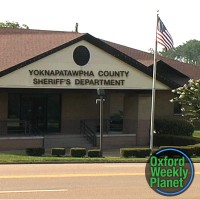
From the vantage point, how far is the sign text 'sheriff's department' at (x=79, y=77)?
27.0 metres

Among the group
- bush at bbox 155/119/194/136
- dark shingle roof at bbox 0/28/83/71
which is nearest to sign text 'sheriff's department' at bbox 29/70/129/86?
dark shingle roof at bbox 0/28/83/71

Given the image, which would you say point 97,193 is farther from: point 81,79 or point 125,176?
point 81,79

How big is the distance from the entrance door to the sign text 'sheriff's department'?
3.57 metres

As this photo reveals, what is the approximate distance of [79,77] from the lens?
91.4ft

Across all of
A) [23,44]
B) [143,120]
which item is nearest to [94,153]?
[143,120]

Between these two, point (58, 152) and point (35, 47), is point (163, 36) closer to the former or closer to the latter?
point (58, 152)

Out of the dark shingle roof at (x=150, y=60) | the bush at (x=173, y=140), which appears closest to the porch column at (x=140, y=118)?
the bush at (x=173, y=140)

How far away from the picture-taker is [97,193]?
11.4m

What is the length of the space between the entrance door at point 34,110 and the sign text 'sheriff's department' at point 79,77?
3568 mm

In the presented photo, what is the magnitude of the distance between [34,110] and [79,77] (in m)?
4.49

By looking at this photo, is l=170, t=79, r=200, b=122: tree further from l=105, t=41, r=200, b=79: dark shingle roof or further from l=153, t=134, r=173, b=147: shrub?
l=105, t=41, r=200, b=79: dark shingle roof

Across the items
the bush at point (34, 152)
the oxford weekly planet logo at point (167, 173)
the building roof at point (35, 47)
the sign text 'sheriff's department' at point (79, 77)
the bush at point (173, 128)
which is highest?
the building roof at point (35, 47)

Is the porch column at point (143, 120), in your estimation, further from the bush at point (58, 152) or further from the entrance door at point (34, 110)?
the bush at point (58, 152)

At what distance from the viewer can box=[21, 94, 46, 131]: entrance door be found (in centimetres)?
3020
